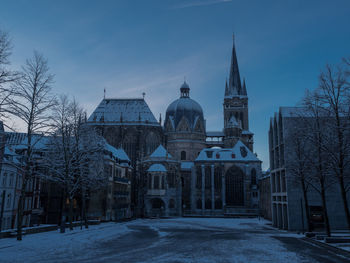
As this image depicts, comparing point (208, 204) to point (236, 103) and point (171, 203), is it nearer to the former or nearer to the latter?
point (171, 203)

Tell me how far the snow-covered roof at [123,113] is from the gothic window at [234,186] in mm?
21612

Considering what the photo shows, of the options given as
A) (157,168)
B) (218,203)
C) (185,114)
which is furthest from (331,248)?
(185,114)

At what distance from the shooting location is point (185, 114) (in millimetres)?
77750

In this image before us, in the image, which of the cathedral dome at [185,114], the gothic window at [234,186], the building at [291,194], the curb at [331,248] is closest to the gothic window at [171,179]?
the gothic window at [234,186]

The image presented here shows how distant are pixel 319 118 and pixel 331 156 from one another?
6.15 m

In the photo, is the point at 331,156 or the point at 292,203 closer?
the point at 331,156

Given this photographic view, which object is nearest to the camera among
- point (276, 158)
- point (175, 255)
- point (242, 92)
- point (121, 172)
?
point (175, 255)

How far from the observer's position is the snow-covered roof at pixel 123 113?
72125 mm

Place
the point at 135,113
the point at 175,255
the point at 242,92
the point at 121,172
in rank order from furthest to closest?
the point at 242,92
the point at 135,113
the point at 121,172
the point at 175,255

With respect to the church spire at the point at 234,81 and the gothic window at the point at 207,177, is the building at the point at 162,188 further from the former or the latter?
the church spire at the point at 234,81

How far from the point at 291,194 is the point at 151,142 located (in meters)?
42.0

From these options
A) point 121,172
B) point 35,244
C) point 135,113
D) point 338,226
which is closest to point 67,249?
point 35,244

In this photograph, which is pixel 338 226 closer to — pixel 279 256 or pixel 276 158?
pixel 276 158

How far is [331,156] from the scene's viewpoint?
20.6 metres
